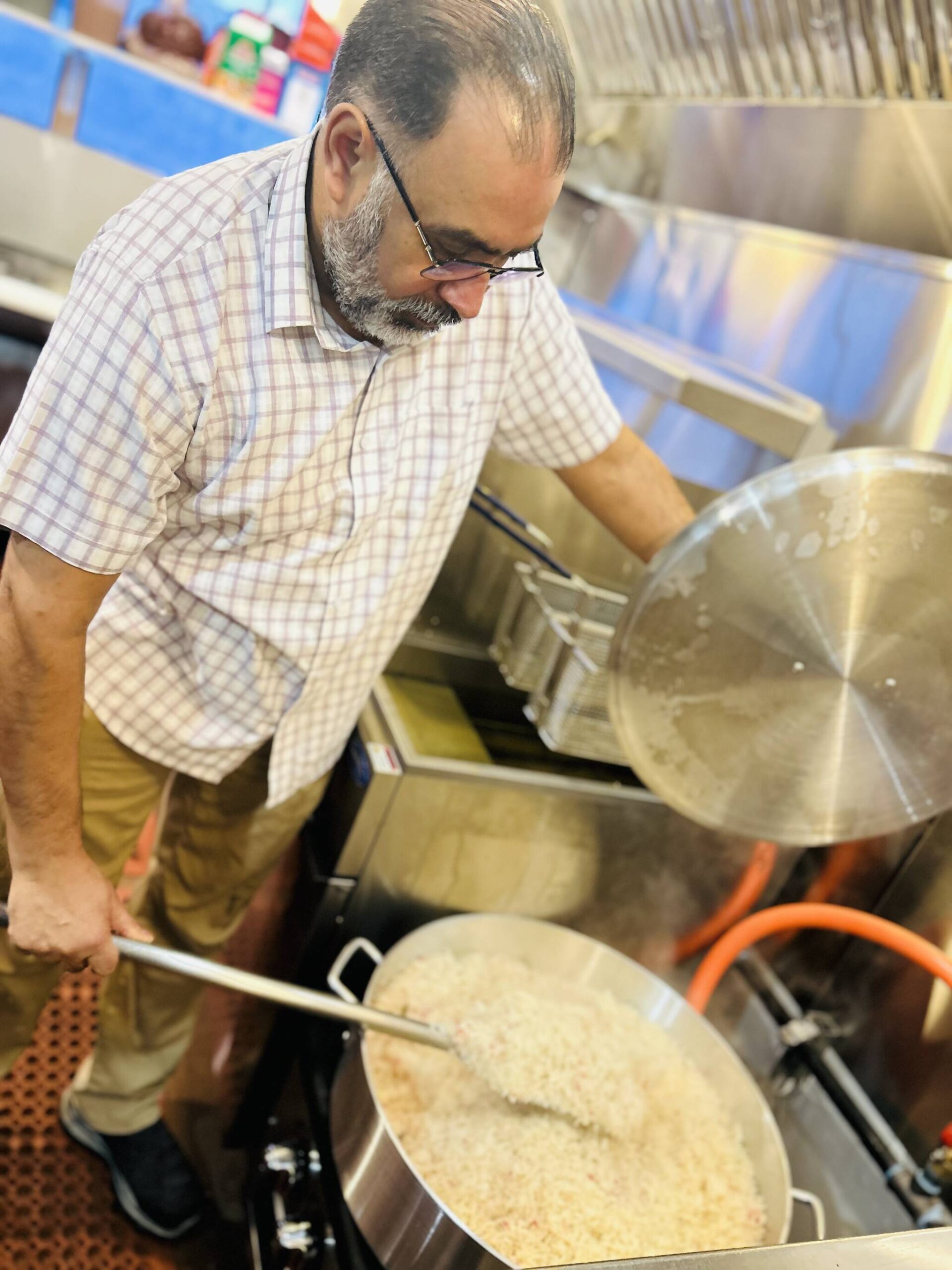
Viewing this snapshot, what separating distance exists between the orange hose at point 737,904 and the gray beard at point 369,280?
3.95ft

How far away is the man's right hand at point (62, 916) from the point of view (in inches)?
43.7

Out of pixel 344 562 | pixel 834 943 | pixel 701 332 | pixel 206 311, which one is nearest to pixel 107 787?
pixel 344 562

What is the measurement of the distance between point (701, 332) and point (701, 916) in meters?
1.65

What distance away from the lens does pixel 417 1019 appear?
1.37 m

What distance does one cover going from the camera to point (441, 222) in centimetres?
94

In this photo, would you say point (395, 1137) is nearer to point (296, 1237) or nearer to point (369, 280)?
point (296, 1237)

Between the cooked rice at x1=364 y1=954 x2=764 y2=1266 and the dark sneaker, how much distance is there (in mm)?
567

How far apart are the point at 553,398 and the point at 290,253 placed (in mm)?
468

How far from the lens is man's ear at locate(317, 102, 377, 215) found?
93 centimetres

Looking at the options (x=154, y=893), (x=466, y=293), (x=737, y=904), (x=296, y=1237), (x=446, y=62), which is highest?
(x=446, y=62)

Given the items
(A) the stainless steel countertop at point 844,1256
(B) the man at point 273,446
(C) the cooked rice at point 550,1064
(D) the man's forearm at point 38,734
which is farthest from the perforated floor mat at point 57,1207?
(A) the stainless steel countertop at point 844,1256

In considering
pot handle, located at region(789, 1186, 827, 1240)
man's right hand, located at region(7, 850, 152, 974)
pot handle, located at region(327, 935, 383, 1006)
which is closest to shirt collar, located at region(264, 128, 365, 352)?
man's right hand, located at region(7, 850, 152, 974)

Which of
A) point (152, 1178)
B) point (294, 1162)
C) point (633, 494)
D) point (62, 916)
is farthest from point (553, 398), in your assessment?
point (152, 1178)

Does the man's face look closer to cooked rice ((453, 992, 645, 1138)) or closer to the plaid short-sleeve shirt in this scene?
the plaid short-sleeve shirt
